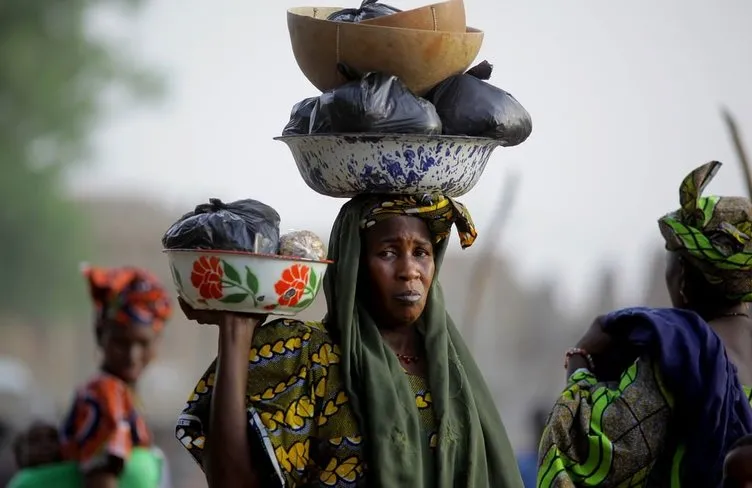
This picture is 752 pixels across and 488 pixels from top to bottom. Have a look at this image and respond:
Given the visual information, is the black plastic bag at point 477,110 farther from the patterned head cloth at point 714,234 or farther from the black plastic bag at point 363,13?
the patterned head cloth at point 714,234

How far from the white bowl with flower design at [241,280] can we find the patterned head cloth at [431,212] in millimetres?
338

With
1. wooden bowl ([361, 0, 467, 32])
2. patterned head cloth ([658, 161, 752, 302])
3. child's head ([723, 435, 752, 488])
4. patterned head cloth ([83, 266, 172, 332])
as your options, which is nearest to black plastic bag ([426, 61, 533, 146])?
wooden bowl ([361, 0, 467, 32])

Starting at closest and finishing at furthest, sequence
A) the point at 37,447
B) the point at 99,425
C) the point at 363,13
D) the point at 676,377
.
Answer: the point at 363,13 < the point at 676,377 < the point at 99,425 < the point at 37,447

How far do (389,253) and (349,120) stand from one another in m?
0.46

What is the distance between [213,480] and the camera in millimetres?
4270

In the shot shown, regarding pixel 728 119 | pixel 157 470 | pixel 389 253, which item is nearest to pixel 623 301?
pixel 728 119

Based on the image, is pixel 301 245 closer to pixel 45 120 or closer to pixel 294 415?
pixel 294 415

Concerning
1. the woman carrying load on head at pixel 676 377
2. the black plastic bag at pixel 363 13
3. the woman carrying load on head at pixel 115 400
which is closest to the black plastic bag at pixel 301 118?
the black plastic bag at pixel 363 13

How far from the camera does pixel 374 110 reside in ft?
14.2

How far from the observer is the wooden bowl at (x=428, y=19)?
444cm

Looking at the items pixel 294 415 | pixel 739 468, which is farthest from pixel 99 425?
pixel 739 468

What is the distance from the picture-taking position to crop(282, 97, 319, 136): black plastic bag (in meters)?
4.59

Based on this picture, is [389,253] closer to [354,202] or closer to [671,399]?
[354,202]

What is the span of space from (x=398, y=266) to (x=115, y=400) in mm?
1777
